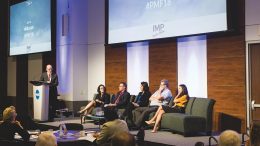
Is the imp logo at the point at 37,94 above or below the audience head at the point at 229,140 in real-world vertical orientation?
above

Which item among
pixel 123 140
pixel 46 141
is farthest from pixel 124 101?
pixel 123 140

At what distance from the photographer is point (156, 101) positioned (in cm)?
880

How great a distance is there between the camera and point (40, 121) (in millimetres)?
9727

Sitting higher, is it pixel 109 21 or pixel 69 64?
pixel 109 21

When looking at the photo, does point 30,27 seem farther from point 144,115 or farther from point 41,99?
point 144,115

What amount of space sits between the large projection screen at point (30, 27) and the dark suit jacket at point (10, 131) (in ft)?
22.6

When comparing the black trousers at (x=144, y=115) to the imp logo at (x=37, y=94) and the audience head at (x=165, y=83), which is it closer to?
the audience head at (x=165, y=83)

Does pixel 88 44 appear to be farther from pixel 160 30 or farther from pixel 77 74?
pixel 160 30

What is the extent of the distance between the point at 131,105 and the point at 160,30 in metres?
1.79

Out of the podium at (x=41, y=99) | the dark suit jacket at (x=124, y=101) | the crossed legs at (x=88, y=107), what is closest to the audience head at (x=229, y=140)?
the dark suit jacket at (x=124, y=101)

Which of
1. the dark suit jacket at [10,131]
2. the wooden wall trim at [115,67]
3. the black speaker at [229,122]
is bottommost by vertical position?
the black speaker at [229,122]

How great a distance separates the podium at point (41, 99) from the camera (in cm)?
945

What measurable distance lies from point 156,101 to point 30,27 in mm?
5679

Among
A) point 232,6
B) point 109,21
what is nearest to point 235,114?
point 232,6
